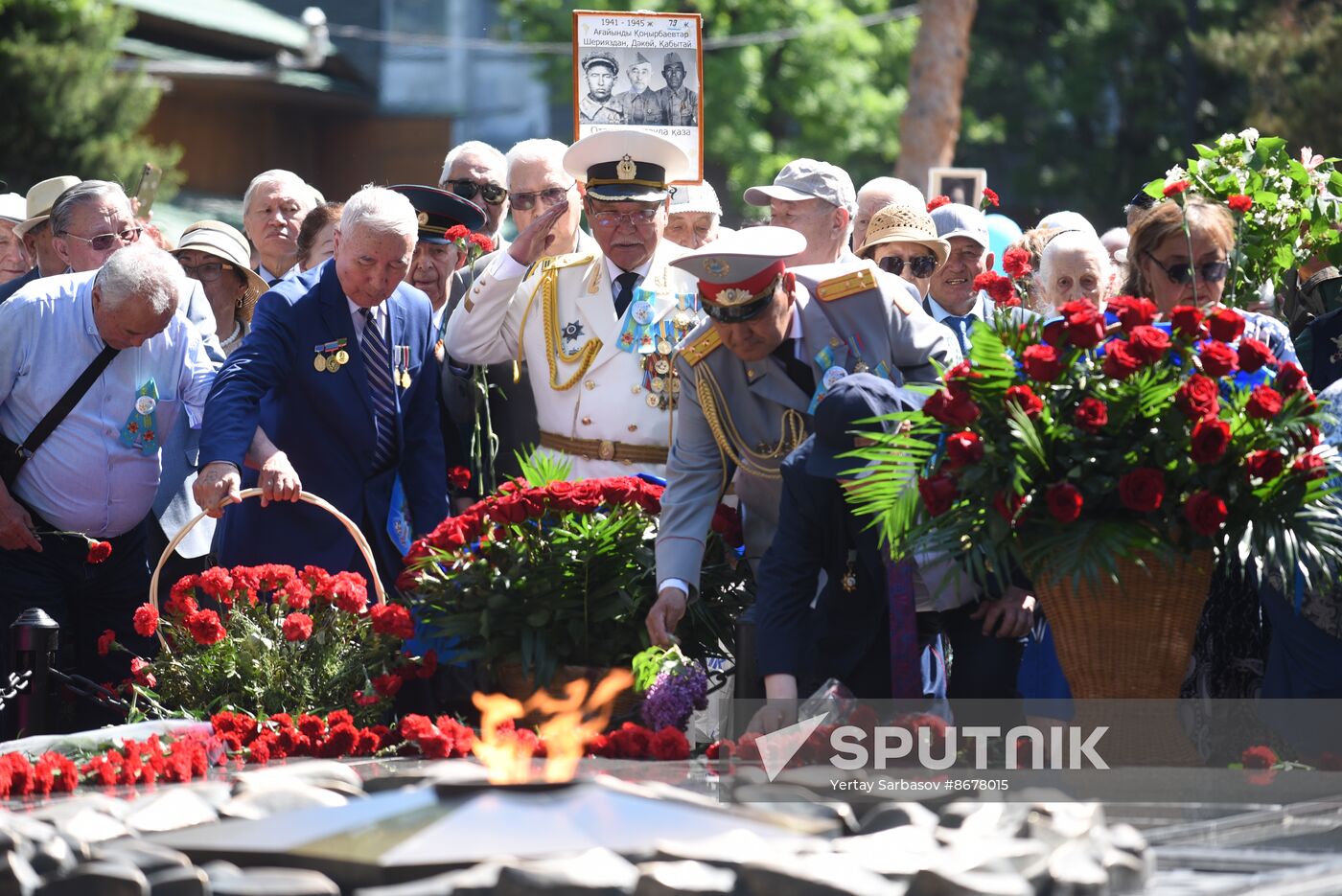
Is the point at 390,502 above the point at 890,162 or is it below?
below

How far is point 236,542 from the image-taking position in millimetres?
6770

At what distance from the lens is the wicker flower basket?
441cm

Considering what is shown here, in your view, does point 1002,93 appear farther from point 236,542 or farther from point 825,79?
point 236,542

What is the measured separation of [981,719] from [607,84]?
3313mm

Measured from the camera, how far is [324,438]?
674 cm

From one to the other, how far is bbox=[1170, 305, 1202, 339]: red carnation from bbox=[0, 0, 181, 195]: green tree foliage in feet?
57.5

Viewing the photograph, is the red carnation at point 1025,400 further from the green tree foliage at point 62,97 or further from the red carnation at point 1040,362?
the green tree foliage at point 62,97

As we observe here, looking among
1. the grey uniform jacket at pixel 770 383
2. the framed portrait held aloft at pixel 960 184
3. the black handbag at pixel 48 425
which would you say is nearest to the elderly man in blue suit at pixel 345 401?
the black handbag at pixel 48 425

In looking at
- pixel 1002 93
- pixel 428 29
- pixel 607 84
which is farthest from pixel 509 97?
pixel 607 84

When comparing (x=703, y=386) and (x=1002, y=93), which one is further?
(x=1002, y=93)

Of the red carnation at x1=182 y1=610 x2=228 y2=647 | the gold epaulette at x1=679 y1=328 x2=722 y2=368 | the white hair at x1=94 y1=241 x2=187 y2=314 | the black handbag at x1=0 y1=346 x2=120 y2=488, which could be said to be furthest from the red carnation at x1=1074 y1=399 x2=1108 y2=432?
the black handbag at x1=0 y1=346 x2=120 y2=488

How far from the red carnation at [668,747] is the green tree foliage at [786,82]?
23802 mm

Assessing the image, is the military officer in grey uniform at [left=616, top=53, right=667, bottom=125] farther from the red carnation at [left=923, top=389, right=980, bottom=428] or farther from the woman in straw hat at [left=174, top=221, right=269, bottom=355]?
the red carnation at [left=923, top=389, right=980, bottom=428]
